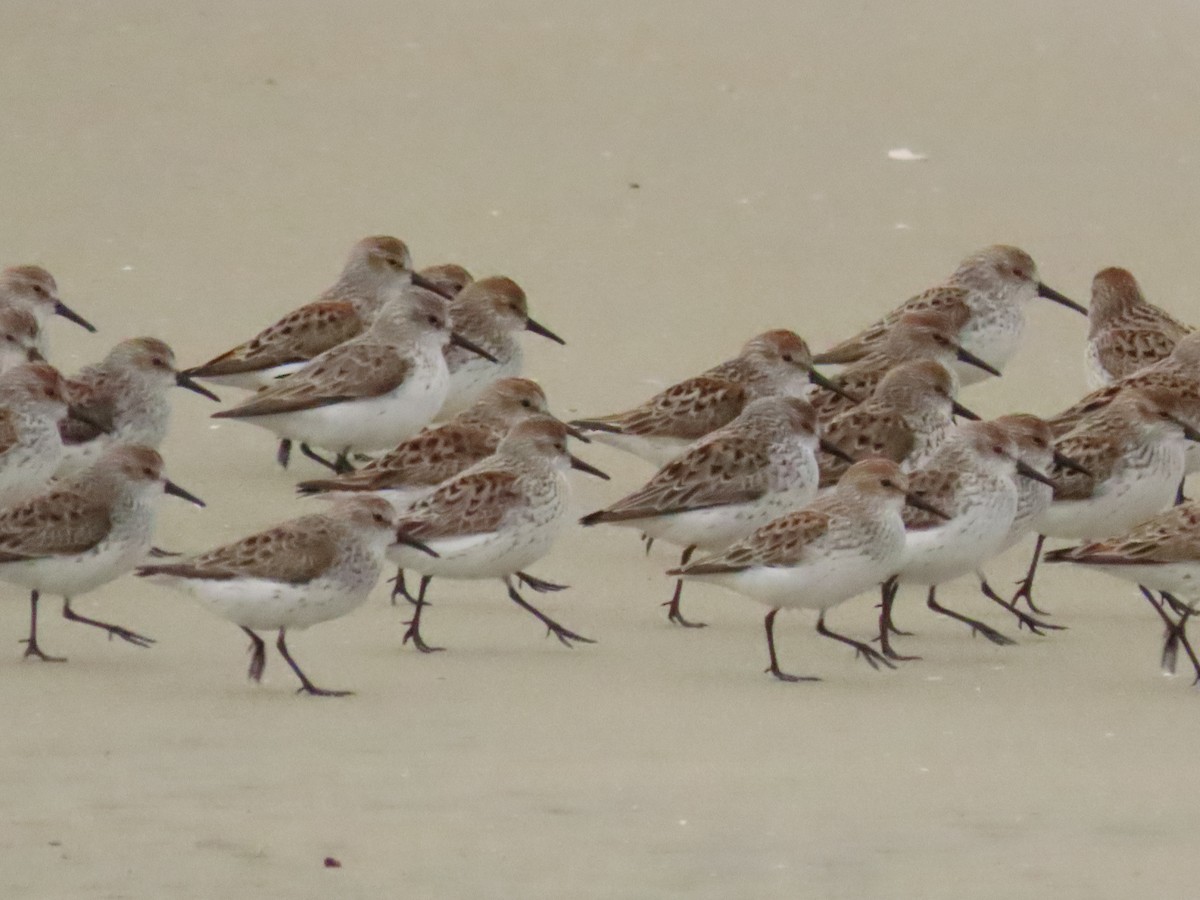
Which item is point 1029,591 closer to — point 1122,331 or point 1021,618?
point 1021,618

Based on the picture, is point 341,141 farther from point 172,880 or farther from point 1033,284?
point 172,880

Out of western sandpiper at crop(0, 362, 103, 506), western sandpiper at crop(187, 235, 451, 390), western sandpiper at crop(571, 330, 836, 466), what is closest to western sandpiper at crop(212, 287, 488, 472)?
western sandpiper at crop(187, 235, 451, 390)

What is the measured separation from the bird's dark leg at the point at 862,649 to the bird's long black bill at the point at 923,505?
1.56 feet

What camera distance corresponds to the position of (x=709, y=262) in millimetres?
14484

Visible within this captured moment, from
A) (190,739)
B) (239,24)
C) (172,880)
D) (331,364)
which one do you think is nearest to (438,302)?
(331,364)

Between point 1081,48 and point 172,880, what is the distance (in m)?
12.1

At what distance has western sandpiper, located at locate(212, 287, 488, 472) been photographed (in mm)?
11094

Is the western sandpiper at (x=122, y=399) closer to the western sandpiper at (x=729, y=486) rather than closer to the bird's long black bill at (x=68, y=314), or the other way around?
the bird's long black bill at (x=68, y=314)

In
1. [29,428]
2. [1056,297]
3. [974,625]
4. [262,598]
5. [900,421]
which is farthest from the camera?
[1056,297]

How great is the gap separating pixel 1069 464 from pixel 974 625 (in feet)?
2.82

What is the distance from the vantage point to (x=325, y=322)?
11.9 meters

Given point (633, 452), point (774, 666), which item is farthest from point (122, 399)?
point (774, 666)

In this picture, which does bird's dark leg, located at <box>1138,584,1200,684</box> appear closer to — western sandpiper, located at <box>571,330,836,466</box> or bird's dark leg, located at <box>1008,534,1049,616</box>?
bird's dark leg, located at <box>1008,534,1049,616</box>

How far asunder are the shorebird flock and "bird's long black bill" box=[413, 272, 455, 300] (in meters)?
0.02
